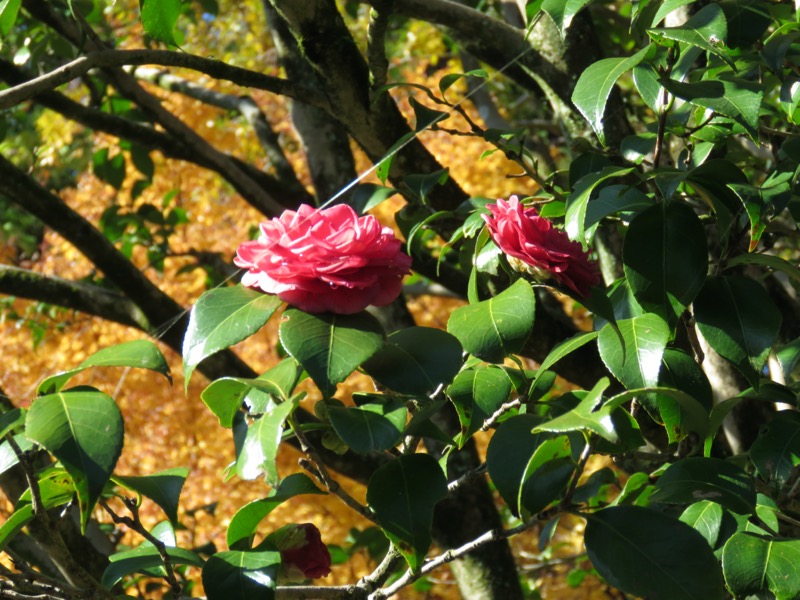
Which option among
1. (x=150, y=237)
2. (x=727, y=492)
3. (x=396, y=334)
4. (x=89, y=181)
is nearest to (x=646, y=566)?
(x=727, y=492)

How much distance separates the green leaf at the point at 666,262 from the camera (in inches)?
28.7

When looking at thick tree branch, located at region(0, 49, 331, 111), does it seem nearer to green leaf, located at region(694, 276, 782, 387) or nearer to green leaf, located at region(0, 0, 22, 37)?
green leaf, located at region(0, 0, 22, 37)

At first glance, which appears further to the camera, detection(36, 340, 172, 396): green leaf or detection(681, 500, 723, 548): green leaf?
detection(681, 500, 723, 548): green leaf

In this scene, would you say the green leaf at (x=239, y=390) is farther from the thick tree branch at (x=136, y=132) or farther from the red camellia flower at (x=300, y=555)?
the thick tree branch at (x=136, y=132)

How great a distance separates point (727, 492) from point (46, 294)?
1.53 m

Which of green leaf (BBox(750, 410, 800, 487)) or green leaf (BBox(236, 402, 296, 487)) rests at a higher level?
green leaf (BBox(236, 402, 296, 487))

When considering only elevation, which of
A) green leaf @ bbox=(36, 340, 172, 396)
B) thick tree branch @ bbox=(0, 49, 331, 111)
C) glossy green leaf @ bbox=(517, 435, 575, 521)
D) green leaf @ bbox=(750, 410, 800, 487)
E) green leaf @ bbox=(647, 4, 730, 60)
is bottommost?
green leaf @ bbox=(750, 410, 800, 487)

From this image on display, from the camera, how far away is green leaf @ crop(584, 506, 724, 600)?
63 centimetres

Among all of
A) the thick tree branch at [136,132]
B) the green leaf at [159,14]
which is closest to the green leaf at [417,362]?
the green leaf at [159,14]

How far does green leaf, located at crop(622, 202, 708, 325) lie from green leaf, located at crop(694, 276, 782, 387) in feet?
0.17

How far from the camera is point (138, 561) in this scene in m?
0.79

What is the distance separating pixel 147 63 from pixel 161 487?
0.53m

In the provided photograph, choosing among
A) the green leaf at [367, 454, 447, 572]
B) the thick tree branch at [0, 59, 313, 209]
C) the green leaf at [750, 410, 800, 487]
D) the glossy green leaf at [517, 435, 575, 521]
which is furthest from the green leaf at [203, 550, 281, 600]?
the thick tree branch at [0, 59, 313, 209]

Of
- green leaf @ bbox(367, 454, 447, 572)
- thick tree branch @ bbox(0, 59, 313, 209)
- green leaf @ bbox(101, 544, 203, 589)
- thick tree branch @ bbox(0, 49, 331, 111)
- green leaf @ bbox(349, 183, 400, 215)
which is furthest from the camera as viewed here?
thick tree branch @ bbox(0, 59, 313, 209)
